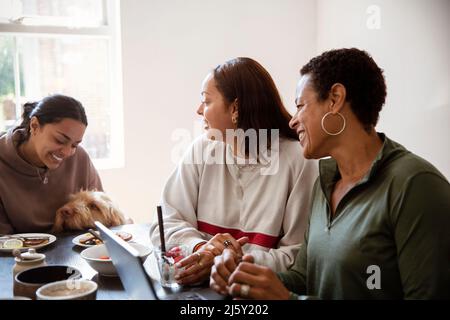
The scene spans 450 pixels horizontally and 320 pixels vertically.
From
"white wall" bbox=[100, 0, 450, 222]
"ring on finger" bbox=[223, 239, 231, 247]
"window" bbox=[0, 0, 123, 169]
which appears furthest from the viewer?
"window" bbox=[0, 0, 123, 169]

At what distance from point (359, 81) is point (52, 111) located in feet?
4.41

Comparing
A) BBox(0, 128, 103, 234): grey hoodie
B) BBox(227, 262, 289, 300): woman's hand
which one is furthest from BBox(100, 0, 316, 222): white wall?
BBox(227, 262, 289, 300): woman's hand

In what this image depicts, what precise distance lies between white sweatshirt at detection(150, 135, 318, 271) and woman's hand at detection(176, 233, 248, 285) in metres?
0.11

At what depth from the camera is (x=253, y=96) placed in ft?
5.28

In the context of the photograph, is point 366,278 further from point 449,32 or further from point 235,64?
point 449,32

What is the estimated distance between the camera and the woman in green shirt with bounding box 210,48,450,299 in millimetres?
1036

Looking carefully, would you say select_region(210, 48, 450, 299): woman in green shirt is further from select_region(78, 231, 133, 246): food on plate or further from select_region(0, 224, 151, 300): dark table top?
select_region(78, 231, 133, 246): food on plate

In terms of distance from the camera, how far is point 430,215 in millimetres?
1029

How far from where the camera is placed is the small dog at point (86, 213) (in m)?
1.89

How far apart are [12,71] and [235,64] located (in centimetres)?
201

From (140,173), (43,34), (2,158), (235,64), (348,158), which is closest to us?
(348,158)

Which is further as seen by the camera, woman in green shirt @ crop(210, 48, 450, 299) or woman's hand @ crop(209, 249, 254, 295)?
woman's hand @ crop(209, 249, 254, 295)

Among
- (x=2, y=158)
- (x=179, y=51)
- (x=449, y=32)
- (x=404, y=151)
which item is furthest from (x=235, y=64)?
(x=179, y=51)

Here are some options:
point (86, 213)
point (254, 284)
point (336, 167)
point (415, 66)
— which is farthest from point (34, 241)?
point (415, 66)
